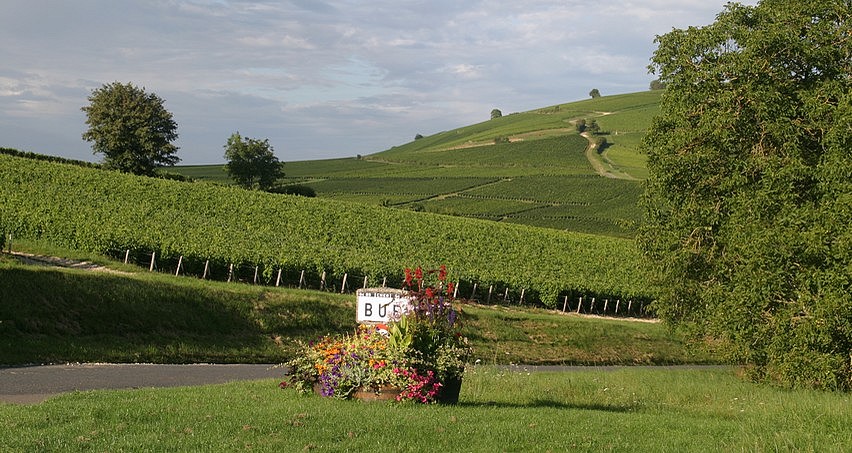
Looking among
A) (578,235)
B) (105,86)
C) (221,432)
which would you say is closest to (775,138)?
(221,432)

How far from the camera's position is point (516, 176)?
402 ft

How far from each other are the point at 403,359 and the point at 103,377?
8935mm

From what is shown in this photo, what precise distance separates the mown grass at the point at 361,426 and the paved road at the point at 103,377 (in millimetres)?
2973

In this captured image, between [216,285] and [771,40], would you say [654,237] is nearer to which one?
[771,40]

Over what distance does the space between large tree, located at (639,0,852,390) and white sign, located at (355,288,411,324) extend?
12642 mm

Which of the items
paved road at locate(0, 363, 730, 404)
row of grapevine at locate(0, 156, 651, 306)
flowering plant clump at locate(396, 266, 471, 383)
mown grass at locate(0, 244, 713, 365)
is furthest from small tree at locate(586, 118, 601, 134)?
flowering plant clump at locate(396, 266, 471, 383)

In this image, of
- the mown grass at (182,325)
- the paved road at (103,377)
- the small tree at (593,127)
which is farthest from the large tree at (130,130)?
the small tree at (593,127)

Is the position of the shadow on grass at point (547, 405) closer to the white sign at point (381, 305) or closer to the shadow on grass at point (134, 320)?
the white sign at point (381, 305)

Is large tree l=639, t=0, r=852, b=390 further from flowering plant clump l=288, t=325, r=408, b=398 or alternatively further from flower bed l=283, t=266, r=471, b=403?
flowering plant clump l=288, t=325, r=408, b=398

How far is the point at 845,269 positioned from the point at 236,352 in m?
17.8

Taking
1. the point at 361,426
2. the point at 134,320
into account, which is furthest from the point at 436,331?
the point at 134,320

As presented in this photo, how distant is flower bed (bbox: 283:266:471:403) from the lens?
13242mm

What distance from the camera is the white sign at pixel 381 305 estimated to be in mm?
14398

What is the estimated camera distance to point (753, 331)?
23.9 m
